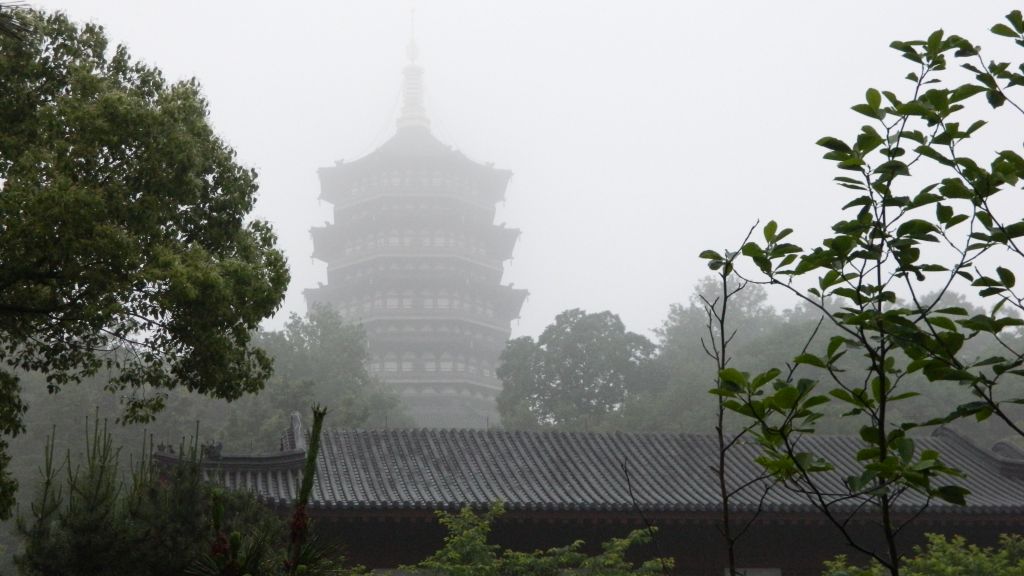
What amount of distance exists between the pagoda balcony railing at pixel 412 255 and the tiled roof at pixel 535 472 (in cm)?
2976

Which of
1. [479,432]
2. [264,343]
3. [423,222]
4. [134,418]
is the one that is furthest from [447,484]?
[423,222]

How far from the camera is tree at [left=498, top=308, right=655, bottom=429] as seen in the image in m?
36.3

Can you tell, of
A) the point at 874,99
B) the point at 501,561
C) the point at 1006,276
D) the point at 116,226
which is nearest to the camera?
the point at 1006,276

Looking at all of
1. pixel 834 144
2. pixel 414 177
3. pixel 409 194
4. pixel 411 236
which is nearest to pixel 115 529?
pixel 834 144

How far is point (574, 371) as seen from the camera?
122 ft

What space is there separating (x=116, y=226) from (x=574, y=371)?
28913 mm

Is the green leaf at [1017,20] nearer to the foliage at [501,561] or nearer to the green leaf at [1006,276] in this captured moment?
the green leaf at [1006,276]

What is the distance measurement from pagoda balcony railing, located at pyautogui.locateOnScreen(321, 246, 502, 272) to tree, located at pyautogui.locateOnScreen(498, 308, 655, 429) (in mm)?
10033

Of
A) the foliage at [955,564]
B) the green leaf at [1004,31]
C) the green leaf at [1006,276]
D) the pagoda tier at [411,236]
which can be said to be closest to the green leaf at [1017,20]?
the green leaf at [1004,31]

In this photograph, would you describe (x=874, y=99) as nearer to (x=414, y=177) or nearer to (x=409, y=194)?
(x=409, y=194)

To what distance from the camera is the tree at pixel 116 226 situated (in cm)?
895

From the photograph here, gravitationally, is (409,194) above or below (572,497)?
above

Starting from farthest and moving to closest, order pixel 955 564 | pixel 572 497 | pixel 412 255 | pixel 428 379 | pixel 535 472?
1. pixel 412 255
2. pixel 428 379
3. pixel 535 472
4. pixel 572 497
5. pixel 955 564

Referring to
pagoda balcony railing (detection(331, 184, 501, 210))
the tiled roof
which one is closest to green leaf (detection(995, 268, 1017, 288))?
the tiled roof
